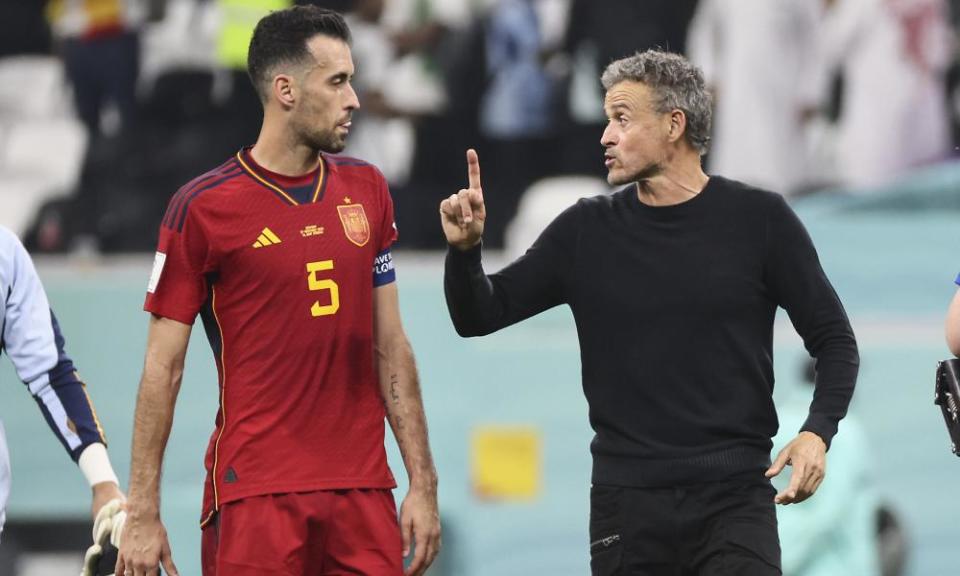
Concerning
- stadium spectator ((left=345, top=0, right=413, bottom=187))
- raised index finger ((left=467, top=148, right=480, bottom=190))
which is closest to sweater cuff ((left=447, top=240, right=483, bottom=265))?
raised index finger ((left=467, top=148, right=480, bottom=190))

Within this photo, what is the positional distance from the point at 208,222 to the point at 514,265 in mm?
822

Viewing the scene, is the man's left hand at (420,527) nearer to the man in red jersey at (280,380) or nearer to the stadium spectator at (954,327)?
the man in red jersey at (280,380)

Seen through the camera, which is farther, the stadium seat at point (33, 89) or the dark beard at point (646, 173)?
the stadium seat at point (33, 89)

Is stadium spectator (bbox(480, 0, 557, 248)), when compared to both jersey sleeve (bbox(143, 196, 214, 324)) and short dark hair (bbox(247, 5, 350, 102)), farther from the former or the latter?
jersey sleeve (bbox(143, 196, 214, 324))

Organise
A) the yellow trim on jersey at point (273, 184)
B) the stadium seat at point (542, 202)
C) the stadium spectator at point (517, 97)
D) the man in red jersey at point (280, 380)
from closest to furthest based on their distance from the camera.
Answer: the man in red jersey at point (280, 380), the yellow trim on jersey at point (273, 184), the stadium seat at point (542, 202), the stadium spectator at point (517, 97)

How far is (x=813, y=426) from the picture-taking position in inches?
159

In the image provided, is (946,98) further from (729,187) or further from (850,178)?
(729,187)

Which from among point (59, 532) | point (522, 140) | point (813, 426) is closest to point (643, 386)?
point (813, 426)

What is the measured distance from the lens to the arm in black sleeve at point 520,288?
426cm

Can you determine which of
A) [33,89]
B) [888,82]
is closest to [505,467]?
[888,82]

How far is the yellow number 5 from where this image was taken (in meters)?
4.04

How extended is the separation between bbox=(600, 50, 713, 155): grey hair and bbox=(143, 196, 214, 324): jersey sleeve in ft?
3.73

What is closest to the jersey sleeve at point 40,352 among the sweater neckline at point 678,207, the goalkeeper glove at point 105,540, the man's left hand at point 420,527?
the goalkeeper glove at point 105,540

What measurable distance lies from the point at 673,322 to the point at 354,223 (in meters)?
0.82
